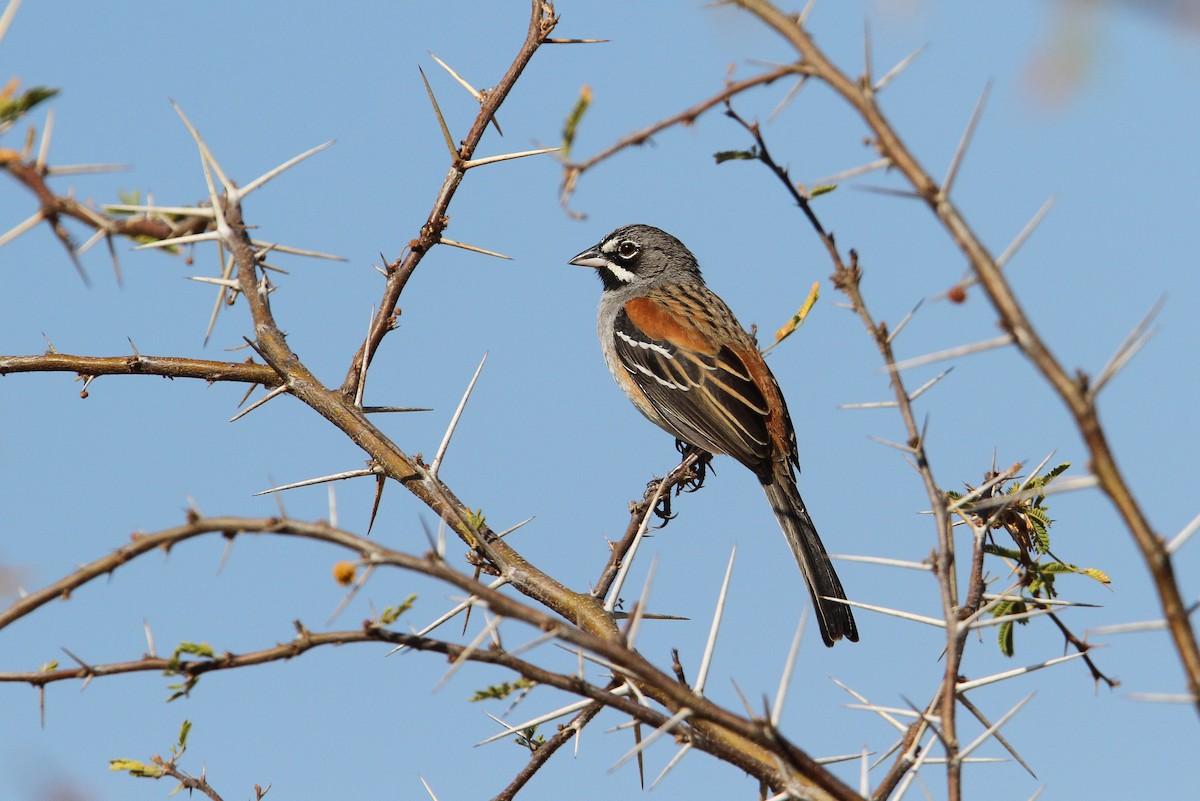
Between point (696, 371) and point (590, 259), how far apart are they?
205 centimetres

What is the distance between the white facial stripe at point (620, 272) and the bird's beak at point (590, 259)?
0.16 feet

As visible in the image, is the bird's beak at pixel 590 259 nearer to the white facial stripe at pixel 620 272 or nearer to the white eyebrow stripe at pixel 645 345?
the white facial stripe at pixel 620 272

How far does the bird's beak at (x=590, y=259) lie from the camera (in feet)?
34.0

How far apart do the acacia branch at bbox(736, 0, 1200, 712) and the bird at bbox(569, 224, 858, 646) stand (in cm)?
472

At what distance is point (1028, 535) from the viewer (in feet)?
12.1

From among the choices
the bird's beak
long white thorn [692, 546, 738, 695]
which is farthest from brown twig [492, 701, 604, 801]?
the bird's beak

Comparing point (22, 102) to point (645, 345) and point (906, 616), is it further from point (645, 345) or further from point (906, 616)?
point (645, 345)

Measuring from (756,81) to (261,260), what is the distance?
7.88 ft

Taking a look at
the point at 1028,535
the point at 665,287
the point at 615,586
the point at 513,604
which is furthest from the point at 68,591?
the point at 665,287

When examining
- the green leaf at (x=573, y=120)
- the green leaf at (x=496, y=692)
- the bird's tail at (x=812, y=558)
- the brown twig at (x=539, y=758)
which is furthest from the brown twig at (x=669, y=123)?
the bird's tail at (x=812, y=558)

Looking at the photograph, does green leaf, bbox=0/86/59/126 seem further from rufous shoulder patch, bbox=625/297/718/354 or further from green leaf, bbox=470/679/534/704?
rufous shoulder patch, bbox=625/297/718/354

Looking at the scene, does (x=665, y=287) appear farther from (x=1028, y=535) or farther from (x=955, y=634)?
(x=955, y=634)

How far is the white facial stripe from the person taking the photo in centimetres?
1041

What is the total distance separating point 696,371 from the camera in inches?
347
